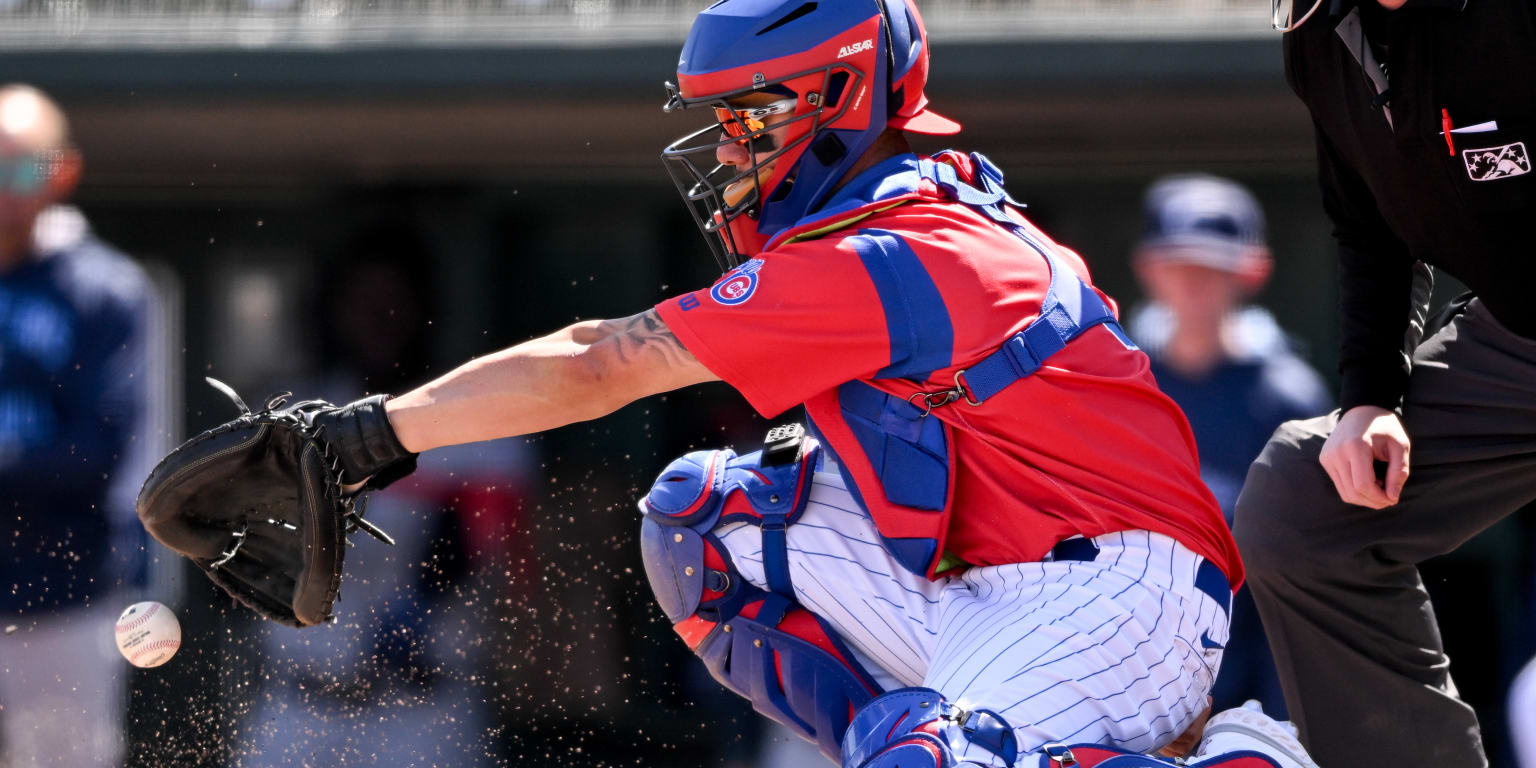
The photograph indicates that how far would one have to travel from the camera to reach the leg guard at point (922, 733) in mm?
1912

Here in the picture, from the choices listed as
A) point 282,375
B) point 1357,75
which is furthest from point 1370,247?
point 282,375

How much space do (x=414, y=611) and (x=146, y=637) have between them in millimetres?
1353

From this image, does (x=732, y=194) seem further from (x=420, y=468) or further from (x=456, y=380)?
(x=420, y=468)

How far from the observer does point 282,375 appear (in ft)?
15.9

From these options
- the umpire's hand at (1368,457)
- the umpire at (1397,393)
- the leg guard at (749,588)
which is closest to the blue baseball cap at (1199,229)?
the umpire at (1397,393)

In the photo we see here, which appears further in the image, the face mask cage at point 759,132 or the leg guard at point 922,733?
the face mask cage at point 759,132

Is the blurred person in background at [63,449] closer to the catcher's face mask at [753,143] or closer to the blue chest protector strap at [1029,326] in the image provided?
the catcher's face mask at [753,143]

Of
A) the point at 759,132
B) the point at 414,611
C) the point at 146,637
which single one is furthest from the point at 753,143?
the point at 414,611

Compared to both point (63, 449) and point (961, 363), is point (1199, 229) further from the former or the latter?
point (63, 449)

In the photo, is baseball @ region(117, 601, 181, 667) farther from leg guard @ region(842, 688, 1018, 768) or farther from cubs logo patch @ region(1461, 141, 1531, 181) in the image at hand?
cubs logo patch @ region(1461, 141, 1531, 181)

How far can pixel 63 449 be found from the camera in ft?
12.1

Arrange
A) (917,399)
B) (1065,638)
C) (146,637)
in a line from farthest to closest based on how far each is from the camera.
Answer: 1. (146,637)
2. (917,399)
3. (1065,638)

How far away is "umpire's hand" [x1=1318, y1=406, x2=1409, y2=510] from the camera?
2.49 m

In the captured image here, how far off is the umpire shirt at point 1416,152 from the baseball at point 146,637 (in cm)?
242
